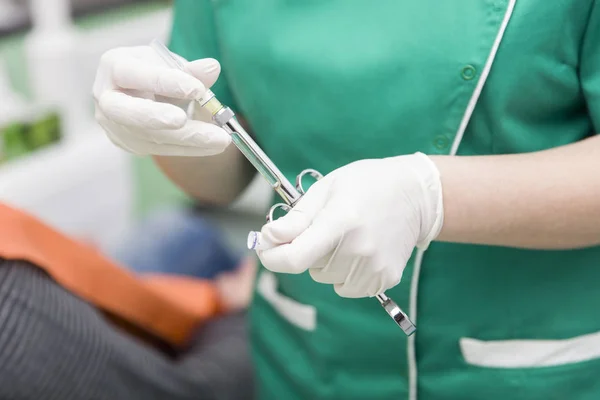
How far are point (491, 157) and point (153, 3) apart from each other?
1775 mm

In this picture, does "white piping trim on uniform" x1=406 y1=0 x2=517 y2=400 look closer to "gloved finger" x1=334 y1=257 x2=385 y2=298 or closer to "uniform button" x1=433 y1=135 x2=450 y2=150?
"uniform button" x1=433 y1=135 x2=450 y2=150

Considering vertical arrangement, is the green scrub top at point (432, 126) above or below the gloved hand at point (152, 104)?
below

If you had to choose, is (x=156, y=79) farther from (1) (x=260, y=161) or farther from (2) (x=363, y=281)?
(2) (x=363, y=281)

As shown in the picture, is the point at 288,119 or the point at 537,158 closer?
the point at 537,158

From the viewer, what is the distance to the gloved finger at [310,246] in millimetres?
527

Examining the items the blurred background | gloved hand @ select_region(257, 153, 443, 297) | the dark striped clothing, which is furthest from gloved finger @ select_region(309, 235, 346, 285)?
the blurred background

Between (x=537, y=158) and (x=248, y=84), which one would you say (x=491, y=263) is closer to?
(x=537, y=158)

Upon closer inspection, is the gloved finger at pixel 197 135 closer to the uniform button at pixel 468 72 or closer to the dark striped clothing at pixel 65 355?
Answer: the uniform button at pixel 468 72

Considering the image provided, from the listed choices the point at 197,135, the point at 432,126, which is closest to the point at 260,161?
the point at 197,135

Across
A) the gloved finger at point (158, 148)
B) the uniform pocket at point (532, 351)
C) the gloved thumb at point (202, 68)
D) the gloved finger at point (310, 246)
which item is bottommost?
the uniform pocket at point (532, 351)

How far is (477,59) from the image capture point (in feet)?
2.02

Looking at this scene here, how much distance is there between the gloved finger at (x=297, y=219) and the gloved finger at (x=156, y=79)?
13 centimetres

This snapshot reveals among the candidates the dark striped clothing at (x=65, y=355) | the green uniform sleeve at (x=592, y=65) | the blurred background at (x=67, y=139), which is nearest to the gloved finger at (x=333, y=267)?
the green uniform sleeve at (x=592, y=65)

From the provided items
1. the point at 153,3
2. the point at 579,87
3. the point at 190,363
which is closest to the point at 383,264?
the point at 579,87
